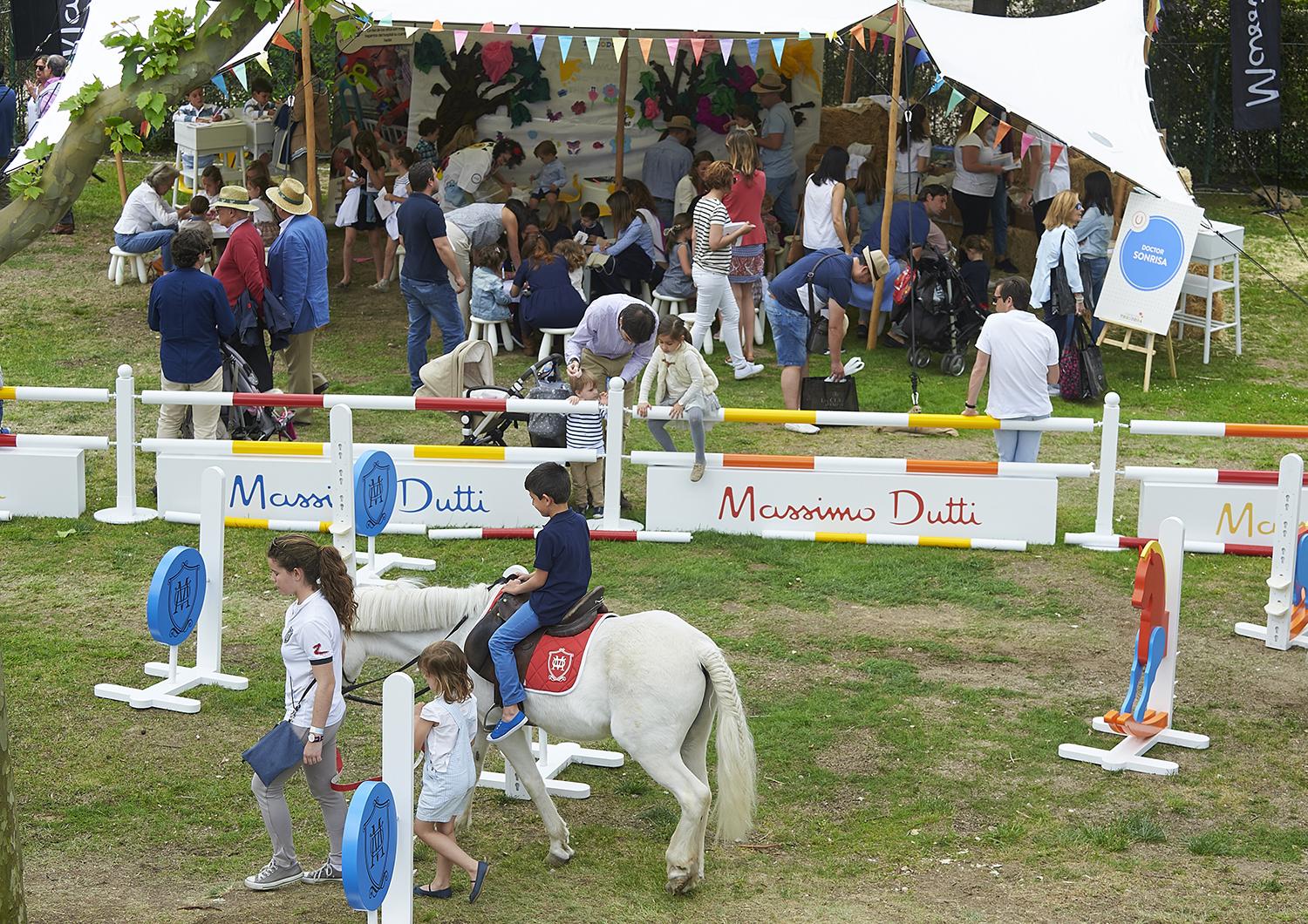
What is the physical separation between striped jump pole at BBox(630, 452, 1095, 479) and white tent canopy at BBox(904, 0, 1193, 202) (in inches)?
135

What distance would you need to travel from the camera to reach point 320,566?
6277 mm

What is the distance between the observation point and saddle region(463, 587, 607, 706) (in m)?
6.51

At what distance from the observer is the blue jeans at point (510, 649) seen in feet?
21.1

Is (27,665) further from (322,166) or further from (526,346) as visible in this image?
(322,166)

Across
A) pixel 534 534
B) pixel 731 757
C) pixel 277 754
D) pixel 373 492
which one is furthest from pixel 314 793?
pixel 534 534

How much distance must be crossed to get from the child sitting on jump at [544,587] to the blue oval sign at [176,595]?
204cm

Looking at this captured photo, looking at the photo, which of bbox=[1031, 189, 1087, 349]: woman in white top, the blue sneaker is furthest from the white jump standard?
bbox=[1031, 189, 1087, 349]: woman in white top

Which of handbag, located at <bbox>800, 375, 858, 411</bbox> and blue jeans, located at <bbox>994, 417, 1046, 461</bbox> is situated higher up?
handbag, located at <bbox>800, 375, 858, 411</bbox>

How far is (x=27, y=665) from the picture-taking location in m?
8.35

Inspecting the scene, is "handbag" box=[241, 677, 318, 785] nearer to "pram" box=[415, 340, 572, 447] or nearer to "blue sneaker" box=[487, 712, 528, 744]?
"blue sneaker" box=[487, 712, 528, 744]

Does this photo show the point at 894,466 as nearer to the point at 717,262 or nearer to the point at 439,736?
the point at 717,262

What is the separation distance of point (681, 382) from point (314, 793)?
4.74 m

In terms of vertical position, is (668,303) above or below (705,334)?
above

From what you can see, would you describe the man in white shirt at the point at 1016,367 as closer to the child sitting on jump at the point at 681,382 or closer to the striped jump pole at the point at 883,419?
the striped jump pole at the point at 883,419
